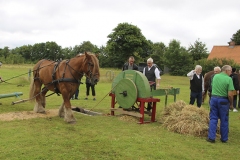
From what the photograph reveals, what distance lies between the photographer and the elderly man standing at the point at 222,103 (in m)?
6.23

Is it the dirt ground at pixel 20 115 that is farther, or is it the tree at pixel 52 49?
the tree at pixel 52 49

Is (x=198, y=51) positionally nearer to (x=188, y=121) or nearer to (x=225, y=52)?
(x=225, y=52)

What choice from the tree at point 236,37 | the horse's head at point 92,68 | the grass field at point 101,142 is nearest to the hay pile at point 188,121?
the grass field at point 101,142

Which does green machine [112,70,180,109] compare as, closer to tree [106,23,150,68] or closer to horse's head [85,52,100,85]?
horse's head [85,52,100,85]

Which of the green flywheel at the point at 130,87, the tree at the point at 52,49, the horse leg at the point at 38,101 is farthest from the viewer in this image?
the tree at the point at 52,49

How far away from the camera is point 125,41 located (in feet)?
159

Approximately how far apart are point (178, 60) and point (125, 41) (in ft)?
40.1

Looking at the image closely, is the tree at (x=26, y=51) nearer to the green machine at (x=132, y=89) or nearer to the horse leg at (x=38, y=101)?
the horse leg at (x=38, y=101)

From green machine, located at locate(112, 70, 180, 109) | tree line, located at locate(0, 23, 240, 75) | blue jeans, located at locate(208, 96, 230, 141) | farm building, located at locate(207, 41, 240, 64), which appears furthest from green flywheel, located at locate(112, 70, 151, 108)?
farm building, located at locate(207, 41, 240, 64)

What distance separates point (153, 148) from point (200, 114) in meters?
2.67

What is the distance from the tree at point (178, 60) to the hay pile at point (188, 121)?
42.9 meters

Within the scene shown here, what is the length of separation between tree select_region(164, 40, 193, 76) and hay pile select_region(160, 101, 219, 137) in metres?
42.9

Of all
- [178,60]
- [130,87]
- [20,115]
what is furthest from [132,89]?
[178,60]

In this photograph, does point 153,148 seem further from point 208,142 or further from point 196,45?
point 196,45
